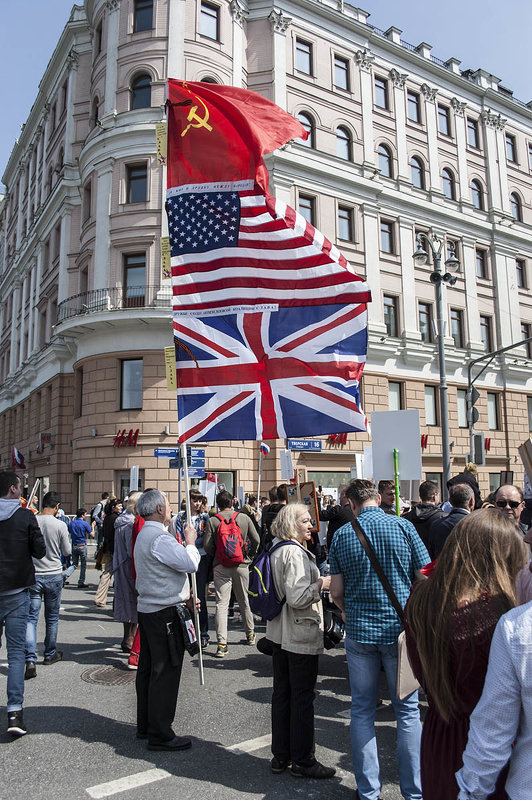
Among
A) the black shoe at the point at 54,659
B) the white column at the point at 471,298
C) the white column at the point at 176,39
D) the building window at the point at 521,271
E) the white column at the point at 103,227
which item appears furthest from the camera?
the building window at the point at 521,271

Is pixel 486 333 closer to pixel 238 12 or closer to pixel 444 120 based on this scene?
pixel 444 120

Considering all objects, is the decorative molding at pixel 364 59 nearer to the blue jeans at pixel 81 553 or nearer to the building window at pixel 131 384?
the building window at pixel 131 384

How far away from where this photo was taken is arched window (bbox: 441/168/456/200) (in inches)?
1308

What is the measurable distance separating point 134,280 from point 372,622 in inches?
887

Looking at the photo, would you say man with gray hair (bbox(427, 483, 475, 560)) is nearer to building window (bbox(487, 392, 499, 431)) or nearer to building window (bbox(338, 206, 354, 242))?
building window (bbox(338, 206, 354, 242))

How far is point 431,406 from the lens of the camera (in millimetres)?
30250

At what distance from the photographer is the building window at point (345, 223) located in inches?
1109

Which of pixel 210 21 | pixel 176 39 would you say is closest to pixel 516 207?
pixel 210 21

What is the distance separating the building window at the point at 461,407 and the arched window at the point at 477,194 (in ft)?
36.2

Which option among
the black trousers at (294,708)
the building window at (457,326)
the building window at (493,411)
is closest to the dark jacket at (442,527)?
the black trousers at (294,708)

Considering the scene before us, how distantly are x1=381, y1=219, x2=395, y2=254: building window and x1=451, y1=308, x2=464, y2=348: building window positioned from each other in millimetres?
4939

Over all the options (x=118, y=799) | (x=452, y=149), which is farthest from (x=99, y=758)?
(x=452, y=149)

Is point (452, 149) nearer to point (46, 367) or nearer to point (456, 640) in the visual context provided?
point (46, 367)

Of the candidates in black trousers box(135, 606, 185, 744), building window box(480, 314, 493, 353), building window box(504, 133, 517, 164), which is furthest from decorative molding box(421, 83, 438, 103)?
black trousers box(135, 606, 185, 744)
